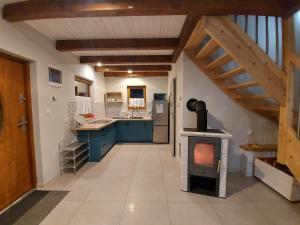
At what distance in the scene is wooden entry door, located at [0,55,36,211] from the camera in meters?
2.13

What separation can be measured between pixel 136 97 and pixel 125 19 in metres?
4.03

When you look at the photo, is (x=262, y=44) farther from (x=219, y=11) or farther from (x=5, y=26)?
(x=5, y=26)

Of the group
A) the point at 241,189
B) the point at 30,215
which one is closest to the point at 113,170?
the point at 30,215

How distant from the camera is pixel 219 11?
1816 millimetres

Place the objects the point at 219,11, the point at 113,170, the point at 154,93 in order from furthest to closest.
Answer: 1. the point at 154,93
2. the point at 113,170
3. the point at 219,11

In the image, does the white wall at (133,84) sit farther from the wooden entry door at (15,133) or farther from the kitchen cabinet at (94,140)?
the wooden entry door at (15,133)

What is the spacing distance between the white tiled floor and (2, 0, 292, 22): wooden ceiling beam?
2.26 metres

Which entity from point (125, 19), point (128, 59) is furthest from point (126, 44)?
point (128, 59)

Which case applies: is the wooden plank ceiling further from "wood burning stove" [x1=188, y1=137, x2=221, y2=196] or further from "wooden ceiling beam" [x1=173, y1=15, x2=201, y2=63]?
"wood burning stove" [x1=188, y1=137, x2=221, y2=196]

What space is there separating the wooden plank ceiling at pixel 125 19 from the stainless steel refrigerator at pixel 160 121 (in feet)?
5.59

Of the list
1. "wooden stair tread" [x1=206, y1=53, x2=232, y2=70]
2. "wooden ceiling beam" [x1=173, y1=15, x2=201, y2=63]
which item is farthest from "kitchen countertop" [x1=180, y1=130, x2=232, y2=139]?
"wooden ceiling beam" [x1=173, y1=15, x2=201, y2=63]

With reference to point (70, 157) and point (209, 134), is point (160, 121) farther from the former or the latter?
point (209, 134)

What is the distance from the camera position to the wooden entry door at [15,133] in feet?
7.00

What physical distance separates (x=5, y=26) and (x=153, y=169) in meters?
3.07
